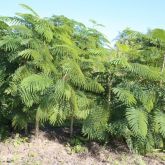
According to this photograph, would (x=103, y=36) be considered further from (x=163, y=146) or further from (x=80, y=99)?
(x=163, y=146)

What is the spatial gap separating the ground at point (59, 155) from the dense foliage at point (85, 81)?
17 centimetres

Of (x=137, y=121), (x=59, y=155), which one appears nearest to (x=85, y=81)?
(x=137, y=121)

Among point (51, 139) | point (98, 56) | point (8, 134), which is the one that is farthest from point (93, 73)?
point (8, 134)

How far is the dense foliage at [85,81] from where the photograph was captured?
5520 mm

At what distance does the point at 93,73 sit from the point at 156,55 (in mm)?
899

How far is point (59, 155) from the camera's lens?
5859 millimetres

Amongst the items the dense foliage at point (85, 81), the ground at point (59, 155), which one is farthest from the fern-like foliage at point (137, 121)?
the ground at point (59, 155)

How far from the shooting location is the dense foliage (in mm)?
5520

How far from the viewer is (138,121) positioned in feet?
17.8

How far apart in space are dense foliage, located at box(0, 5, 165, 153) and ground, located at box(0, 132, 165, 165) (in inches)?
6.7

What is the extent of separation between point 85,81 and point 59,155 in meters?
1.06

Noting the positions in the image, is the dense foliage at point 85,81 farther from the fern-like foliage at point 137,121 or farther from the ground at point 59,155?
the ground at point 59,155

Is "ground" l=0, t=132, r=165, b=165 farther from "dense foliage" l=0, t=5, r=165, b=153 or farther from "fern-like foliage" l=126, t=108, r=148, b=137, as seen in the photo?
"fern-like foliage" l=126, t=108, r=148, b=137

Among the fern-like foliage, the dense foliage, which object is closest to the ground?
the dense foliage
